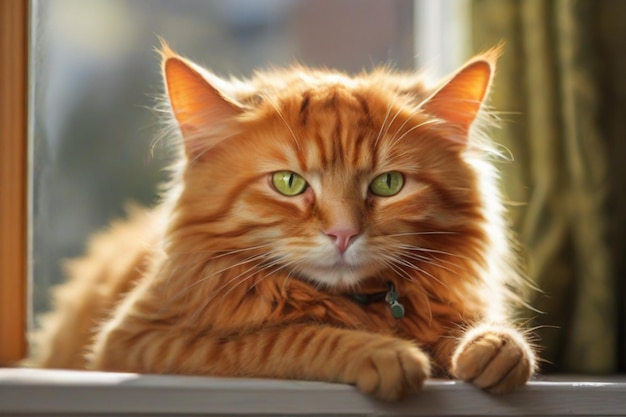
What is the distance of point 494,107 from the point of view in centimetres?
191

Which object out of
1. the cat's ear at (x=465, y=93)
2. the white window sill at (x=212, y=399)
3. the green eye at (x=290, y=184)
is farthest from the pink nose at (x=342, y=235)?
the cat's ear at (x=465, y=93)

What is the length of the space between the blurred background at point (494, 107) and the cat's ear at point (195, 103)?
0.19 metres

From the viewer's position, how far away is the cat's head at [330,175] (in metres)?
1.33

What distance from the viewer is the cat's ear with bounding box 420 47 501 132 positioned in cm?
147

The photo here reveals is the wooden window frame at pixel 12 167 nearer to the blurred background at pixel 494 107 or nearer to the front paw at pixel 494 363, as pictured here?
the blurred background at pixel 494 107

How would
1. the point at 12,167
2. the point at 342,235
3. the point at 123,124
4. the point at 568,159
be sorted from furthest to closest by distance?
1. the point at 123,124
2. the point at 568,159
3. the point at 12,167
4. the point at 342,235

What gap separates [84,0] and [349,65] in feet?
2.74

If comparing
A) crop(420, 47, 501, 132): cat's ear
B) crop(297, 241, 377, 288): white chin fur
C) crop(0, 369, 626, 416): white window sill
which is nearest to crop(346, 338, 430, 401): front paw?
crop(0, 369, 626, 416): white window sill

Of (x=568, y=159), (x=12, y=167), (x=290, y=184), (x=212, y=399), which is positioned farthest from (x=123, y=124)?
(x=568, y=159)

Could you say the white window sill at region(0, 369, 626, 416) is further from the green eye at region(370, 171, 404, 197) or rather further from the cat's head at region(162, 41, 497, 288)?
the green eye at region(370, 171, 404, 197)

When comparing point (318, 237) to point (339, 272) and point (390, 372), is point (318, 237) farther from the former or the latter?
point (390, 372)

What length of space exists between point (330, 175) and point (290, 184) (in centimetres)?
8

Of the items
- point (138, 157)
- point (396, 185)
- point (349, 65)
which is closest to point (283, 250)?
point (396, 185)

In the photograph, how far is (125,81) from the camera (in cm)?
209
